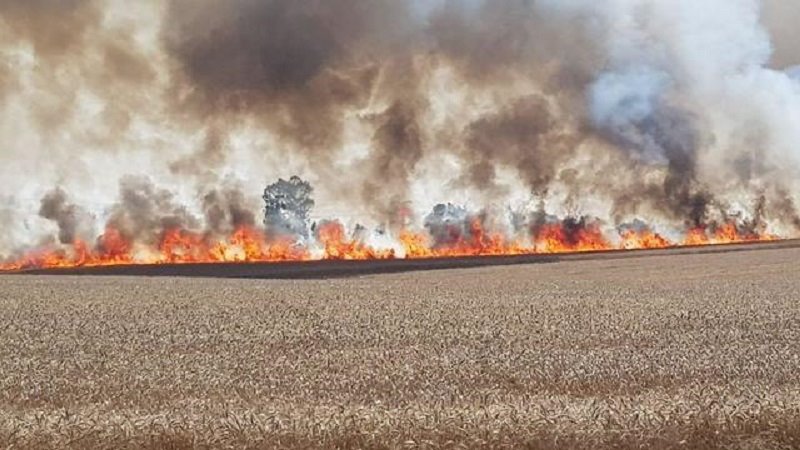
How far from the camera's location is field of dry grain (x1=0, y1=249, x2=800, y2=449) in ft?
33.2

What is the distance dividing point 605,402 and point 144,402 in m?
6.39

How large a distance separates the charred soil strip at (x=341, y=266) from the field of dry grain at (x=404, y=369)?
80.9ft

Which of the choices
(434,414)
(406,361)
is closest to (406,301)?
(406,361)

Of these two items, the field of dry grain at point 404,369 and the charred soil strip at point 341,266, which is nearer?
the field of dry grain at point 404,369

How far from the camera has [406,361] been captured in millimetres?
18062

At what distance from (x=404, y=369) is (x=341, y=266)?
52233mm

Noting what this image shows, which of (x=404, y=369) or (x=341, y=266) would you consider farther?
(x=341, y=266)

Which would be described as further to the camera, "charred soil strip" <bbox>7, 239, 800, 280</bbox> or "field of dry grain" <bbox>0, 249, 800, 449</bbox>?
"charred soil strip" <bbox>7, 239, 800, 280</bbox>

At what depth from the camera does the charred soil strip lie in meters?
63.1

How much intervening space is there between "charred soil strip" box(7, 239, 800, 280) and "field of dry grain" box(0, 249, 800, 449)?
24.7 meters

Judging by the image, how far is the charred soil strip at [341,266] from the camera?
63.1 m

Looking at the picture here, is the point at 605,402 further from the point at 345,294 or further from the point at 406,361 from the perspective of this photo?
the point at 345,294

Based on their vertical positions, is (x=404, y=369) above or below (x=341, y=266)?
below

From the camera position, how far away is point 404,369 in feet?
55.2
